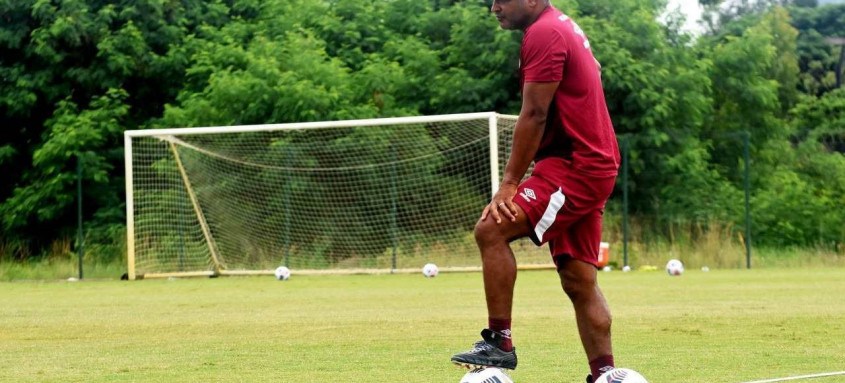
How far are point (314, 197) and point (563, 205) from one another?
18.2m

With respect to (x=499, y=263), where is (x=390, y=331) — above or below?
below

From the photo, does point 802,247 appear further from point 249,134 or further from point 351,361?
point 351,361

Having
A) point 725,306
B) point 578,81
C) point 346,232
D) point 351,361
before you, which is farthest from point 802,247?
point 578,81

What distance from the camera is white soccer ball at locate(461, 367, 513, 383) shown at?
5801 mm

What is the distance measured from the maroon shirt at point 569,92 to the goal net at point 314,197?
656 inches

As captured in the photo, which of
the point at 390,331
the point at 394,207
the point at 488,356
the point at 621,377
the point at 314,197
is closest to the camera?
the point at 621,377

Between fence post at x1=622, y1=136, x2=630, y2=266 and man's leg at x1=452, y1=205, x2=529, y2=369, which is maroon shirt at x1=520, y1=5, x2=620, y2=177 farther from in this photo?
fence post at x1=622, y1=136, x2=630, y2=266

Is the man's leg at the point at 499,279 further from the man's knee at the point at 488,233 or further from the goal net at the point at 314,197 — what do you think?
the goal net at the point at 314,197

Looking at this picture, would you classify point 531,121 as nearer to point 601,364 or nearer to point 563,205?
point 563,205

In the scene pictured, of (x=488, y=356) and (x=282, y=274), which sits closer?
(x=488, y=356)

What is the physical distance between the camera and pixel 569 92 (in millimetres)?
6047

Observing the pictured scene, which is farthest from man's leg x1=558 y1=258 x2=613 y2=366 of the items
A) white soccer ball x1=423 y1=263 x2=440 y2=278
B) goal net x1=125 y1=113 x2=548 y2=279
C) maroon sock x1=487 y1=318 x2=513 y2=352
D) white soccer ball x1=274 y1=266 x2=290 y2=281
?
goal net x1=125 y1=113 x2=548 y2=279

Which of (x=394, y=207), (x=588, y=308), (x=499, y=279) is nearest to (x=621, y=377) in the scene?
(x=588, y=308)

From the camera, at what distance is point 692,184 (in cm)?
2530
